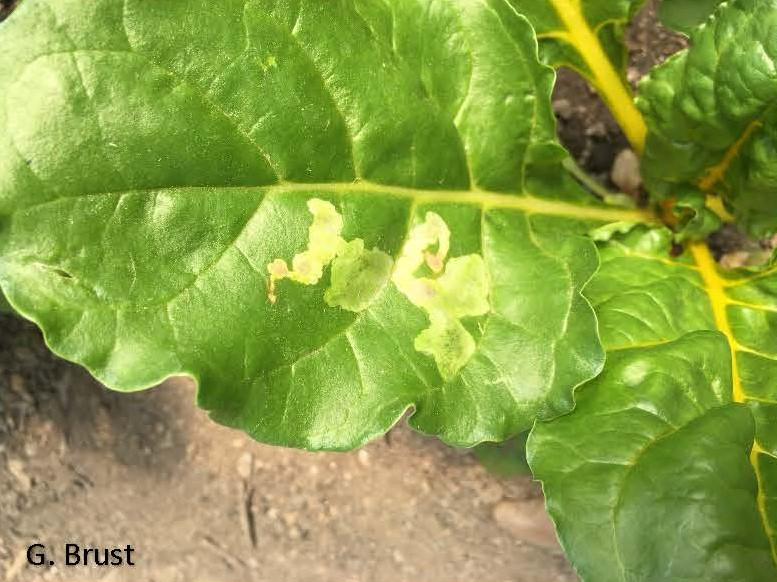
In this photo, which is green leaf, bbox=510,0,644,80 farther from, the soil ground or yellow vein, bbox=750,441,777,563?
the soil ground

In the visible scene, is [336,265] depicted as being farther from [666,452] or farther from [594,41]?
[594,41]

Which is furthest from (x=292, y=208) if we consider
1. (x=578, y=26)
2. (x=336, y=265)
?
(x=578, y=26)

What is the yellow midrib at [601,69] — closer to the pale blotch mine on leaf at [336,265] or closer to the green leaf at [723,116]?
the green leaf at [723,116]

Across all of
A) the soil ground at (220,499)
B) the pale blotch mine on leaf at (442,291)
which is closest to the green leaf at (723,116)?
the pale blotch mine on leaf at (442,291)

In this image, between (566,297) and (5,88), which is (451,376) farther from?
(5,88)

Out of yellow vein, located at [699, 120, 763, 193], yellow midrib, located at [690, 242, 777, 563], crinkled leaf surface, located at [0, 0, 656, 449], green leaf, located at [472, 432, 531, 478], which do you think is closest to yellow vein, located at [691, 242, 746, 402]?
yellow midrib, located at [690, 242, 777, 563]

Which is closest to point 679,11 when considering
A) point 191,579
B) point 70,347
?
point 70,347

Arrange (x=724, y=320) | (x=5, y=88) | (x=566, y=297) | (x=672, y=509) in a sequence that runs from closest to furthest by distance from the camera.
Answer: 1. (x=5, y=88)
2. (x=672, y=509)
3. (x=566, y=297)
4. (x=724, y=320)
